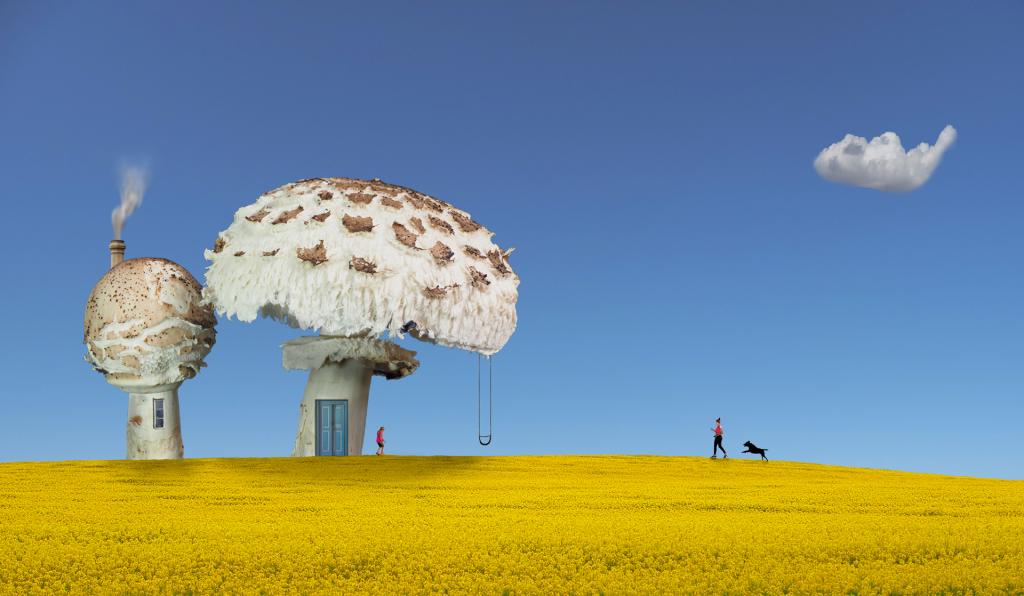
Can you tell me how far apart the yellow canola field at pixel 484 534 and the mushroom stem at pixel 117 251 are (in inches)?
222

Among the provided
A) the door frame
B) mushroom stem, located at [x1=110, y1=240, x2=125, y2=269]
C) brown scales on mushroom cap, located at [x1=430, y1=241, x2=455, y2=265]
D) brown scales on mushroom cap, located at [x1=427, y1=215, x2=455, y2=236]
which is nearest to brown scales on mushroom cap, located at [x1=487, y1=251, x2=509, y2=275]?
brown scales on mushroom cap, located at [x1=427, y1=215, x2=455, y2=236]

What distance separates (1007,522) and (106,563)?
12813 millimetres

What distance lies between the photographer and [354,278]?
20.4 m

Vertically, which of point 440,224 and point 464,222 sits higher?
A: point 464,222

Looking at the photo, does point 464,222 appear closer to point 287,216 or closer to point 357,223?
point 357,223

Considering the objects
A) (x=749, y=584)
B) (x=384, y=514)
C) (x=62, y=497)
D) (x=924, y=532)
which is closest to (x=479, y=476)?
(x=384, y=514)

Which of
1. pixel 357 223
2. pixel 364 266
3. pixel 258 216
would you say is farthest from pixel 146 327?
pixel 364 266

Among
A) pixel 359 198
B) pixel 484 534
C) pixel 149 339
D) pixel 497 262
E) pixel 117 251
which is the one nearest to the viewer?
pixel 484 534

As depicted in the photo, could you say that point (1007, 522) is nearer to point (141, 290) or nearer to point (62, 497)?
point (62, 497)

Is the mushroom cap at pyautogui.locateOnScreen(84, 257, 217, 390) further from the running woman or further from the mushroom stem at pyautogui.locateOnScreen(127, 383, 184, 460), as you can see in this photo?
the running woman

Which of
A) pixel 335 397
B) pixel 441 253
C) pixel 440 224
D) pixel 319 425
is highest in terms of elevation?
pixel 440 224

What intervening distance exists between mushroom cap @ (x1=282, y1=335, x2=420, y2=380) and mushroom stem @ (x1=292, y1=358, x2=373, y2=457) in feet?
0.87

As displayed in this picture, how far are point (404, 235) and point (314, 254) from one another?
1945 mm

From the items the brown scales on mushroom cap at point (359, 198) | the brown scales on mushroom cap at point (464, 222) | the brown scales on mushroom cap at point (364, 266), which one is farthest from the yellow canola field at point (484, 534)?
the brown scales on mushroom cap at point (359, 198)
